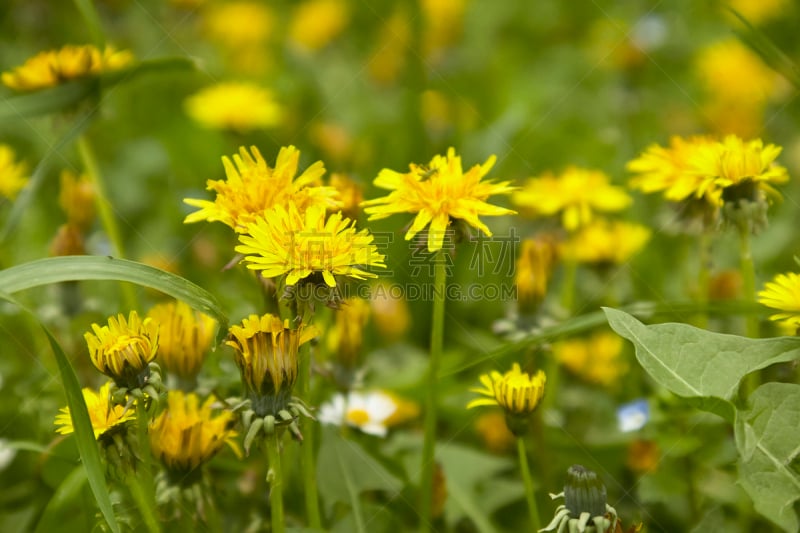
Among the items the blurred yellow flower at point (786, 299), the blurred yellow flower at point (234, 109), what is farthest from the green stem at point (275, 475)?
the blurred yellow flower at point (234, 109)

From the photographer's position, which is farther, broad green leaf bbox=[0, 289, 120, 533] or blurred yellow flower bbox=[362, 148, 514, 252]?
blurred yellow flower bbox=[362, 148, 514, 252]

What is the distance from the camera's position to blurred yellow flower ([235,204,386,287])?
1020mm

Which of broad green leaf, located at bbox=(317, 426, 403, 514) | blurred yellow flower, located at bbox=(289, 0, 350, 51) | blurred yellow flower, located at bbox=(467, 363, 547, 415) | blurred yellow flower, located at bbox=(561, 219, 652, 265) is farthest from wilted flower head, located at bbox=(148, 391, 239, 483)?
blurred yellow flower, located at bbox=(289, 0, 350, 51)

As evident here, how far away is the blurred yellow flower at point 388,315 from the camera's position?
2.03 m

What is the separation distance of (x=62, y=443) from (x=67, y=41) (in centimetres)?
229

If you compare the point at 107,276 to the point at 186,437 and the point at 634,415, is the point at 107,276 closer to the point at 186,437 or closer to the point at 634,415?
the point at 186,437

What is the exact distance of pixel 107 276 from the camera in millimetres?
1042

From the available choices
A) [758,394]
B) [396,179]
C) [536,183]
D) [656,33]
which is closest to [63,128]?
[396,179]

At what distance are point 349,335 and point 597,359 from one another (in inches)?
26.4

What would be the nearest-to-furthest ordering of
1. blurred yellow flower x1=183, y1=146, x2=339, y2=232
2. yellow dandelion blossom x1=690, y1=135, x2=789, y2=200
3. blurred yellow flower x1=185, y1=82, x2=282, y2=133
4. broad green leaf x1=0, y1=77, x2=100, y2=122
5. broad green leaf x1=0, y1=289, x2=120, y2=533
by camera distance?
broad green leaf x1=0, y1=289, x2=120, y2=533 → blurred yellow flower x1=183, y1=146, x2=339, y2=232 → yellow dandelion blossom x1=690, y1=135, x2=789, y2=200 → broad green leaf x1=0, y1=77, x2=100, y2=122 → blurred yellow flower x1=185, y1=82, x2=282, y2=133

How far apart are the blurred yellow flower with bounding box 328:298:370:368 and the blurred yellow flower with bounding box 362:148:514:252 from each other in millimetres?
285

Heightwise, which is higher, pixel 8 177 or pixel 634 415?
pixel 8 177

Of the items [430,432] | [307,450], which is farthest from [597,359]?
[307,450]

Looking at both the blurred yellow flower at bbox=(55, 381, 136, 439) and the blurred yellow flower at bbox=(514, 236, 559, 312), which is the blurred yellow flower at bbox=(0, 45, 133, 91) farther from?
the blurred yellow flower at bbox=(514, 236, 559, 312)
